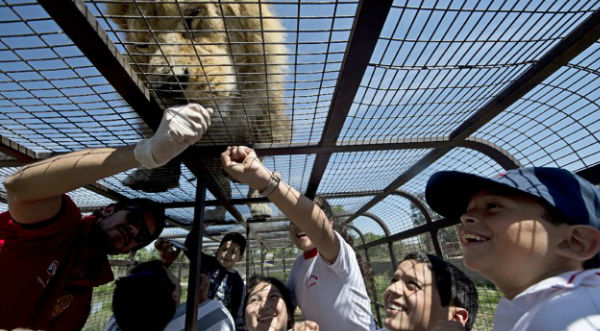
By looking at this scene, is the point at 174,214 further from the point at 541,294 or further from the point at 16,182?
the point at 541,294

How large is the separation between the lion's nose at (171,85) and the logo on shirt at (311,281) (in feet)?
3.05

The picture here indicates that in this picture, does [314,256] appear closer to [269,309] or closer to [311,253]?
[311,253]

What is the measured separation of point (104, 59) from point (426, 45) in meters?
0.97

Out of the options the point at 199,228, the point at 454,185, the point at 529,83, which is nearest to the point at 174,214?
the point at 199,228

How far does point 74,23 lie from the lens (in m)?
0.70

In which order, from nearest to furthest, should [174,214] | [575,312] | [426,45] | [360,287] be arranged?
1. [575,312]
2. [426,45]
3. [360,287]
4. [174,214]

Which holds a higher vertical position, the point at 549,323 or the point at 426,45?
the point at 426,45

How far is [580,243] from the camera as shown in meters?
0.67

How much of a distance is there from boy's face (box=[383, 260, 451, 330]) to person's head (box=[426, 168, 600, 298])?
0.24 meters

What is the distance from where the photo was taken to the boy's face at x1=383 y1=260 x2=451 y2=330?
89 cm

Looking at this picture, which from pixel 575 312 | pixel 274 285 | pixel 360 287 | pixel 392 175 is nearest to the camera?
pixel 575 312

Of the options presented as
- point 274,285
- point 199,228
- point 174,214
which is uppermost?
point 174,214

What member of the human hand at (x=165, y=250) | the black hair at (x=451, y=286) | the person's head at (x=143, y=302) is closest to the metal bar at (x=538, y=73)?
the black hair at (x=451, y=286)

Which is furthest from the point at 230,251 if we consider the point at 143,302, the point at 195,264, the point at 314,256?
the point at 143,302
